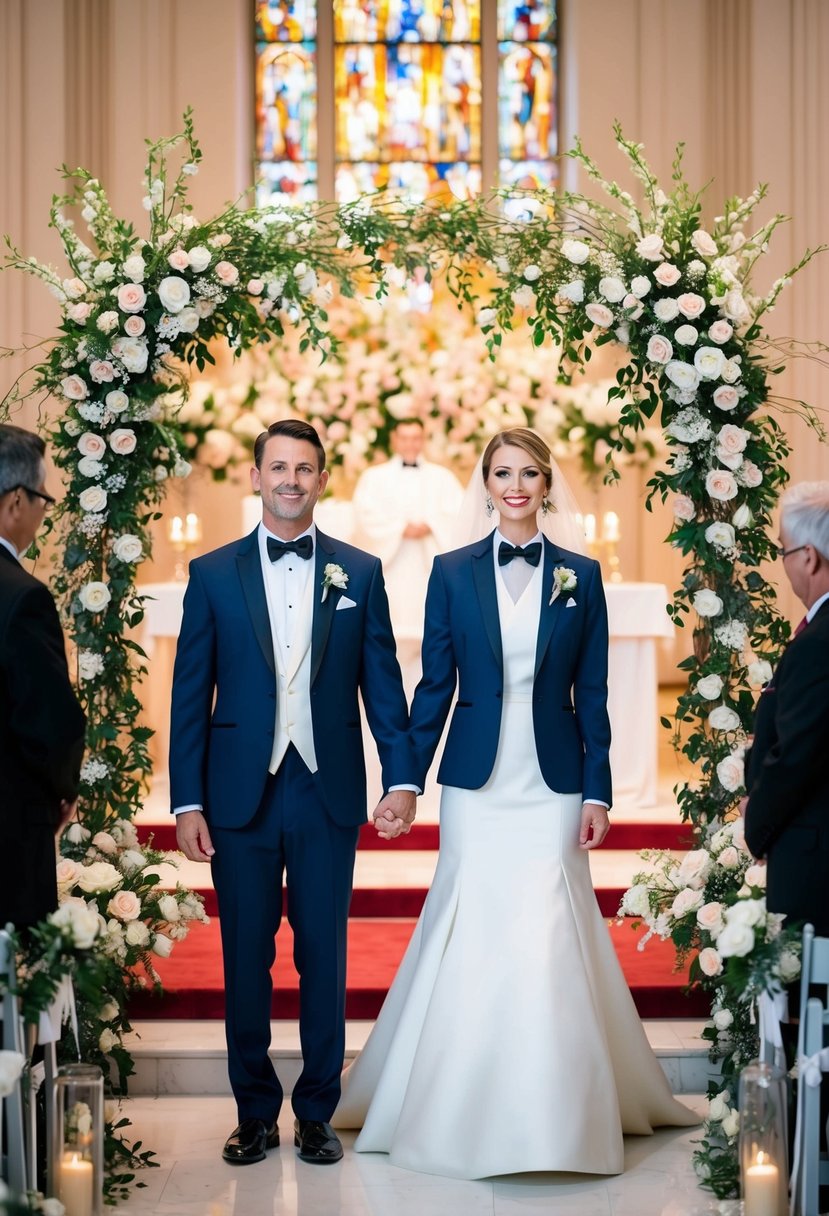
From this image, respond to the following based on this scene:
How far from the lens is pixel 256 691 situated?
14.4 feet

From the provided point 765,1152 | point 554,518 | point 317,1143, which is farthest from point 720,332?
point 317,1143

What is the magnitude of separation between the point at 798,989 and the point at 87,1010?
2.14 metres

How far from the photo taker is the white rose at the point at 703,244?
500cm

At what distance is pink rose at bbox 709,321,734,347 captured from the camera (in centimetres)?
492

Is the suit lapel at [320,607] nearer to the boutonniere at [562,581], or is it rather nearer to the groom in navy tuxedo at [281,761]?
the groom in navy tuxedo at [281,761]

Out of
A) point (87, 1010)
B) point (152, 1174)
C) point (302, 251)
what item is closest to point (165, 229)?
point (302, 251)

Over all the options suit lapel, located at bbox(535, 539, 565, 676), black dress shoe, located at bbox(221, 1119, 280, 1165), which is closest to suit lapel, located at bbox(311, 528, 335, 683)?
suit lapel, located at bbox(535, 539, 565, 676)

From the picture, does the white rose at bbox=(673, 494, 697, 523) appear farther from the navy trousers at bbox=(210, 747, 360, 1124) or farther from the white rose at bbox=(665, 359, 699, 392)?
the navy trousers at bbox=(210, 747, 360, 1124)

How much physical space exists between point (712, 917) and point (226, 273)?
100 inches

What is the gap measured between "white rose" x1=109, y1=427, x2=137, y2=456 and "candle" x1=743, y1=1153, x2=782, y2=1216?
2.86 m

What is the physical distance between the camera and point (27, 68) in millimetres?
9484

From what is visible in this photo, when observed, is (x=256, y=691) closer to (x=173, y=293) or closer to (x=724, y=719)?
(x=173, y=293)

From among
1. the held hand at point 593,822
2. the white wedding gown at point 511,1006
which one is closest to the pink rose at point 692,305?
the white wedding gown at point 511,1006

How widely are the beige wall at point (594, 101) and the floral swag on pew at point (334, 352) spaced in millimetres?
4483
